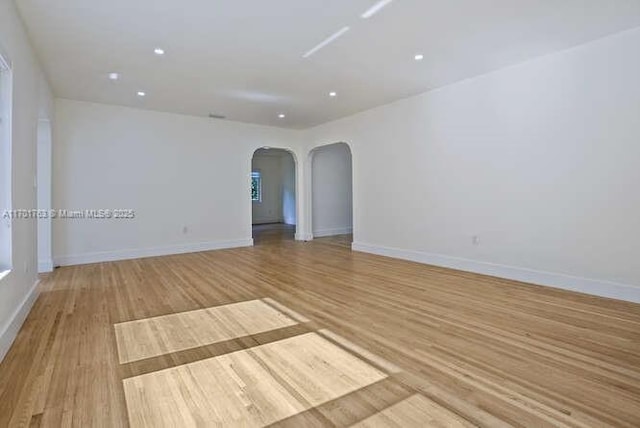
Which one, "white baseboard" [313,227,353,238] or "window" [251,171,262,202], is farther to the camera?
"window" [251,171,262,202]

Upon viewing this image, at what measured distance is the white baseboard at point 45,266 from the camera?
4980 mm

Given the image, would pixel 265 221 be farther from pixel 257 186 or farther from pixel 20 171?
pixel 20 171

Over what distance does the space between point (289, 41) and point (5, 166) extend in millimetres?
2750

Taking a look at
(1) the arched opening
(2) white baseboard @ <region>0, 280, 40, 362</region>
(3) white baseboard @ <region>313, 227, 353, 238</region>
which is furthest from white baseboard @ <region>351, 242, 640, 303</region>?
(1) the arched opening

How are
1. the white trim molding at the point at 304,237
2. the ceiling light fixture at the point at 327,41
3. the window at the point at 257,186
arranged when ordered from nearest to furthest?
the ceiling light fixture at the point at 327,41
the white trim molding at the point at 304,237
the window at the point at 257,186

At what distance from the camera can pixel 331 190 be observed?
29.3ft

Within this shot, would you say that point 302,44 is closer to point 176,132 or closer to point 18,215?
point 18,215

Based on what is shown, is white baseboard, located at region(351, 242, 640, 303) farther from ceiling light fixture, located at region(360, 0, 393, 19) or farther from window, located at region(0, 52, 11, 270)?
window, located at region(0, 52, 11, 270)

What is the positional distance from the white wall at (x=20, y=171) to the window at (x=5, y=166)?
53mm

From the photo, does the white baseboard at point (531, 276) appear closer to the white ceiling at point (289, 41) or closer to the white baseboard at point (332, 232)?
the white ceiling at point (289, 41)

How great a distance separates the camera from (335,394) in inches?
72.6

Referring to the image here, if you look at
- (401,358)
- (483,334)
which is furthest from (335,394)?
(483,334)

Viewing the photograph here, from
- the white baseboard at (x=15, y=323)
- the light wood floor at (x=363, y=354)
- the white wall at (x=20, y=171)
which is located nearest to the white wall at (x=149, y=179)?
the light wood floor at (x=363, y=354)

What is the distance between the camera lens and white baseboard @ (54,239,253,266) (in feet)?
18.0
